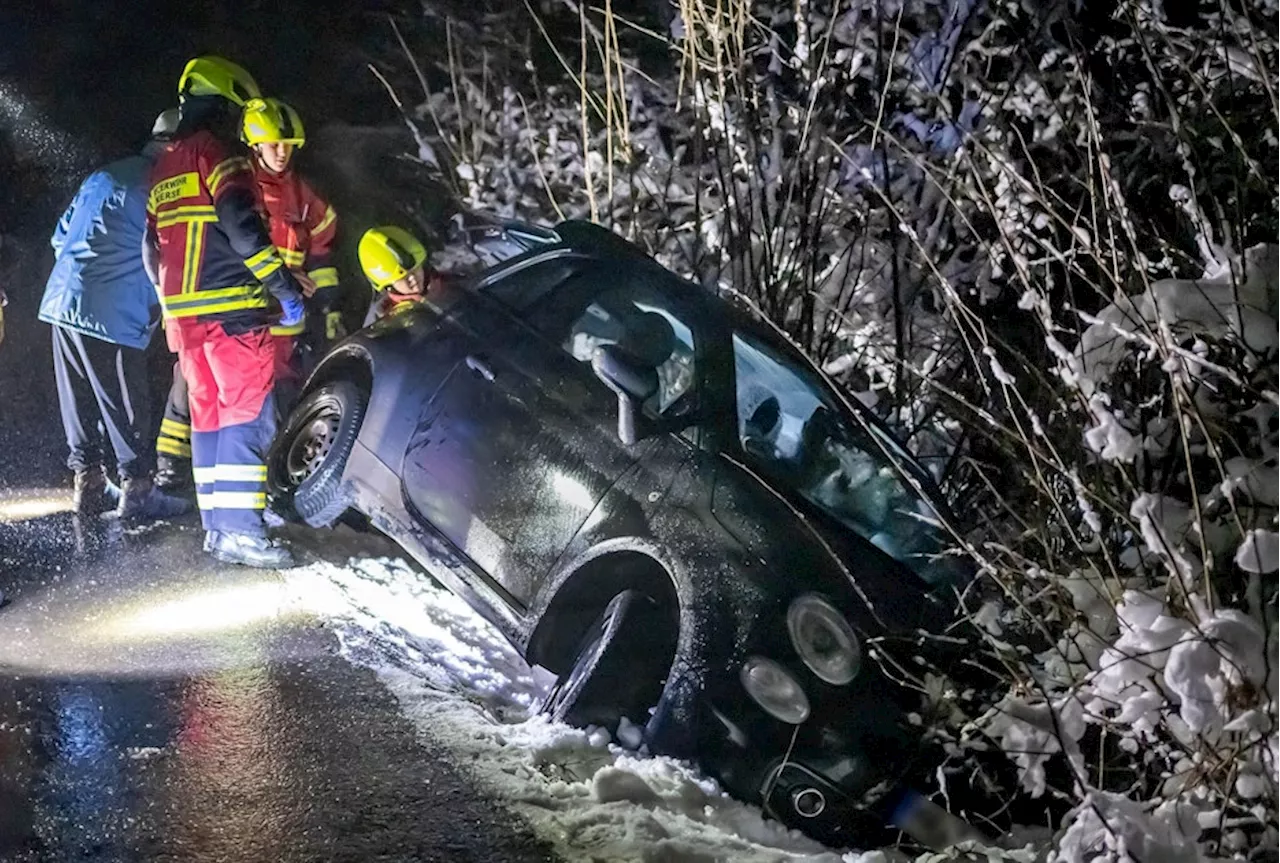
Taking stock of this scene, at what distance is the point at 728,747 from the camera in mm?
3473

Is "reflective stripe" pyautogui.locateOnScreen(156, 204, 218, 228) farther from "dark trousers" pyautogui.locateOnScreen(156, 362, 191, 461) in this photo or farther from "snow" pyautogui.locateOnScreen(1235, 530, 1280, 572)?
"snow" pyautogui.locateOnScreen(1235, 530, 1280, 572)

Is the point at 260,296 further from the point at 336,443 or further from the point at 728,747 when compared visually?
the point at 728,747

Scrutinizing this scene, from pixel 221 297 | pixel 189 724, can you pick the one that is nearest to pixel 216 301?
pixel 221 297

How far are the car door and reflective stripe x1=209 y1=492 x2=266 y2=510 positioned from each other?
2.82 feet

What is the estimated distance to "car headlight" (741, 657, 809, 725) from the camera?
11.1 ft

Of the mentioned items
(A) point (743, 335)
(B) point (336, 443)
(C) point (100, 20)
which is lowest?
(B) point (336, 443)

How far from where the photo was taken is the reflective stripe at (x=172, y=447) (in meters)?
5.09

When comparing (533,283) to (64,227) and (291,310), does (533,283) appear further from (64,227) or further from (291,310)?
(64,227)

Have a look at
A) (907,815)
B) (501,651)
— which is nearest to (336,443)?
(501,651)

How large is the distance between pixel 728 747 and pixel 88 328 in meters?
3.27

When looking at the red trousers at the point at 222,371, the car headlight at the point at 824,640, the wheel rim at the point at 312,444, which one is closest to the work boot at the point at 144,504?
the red trousers at the point at 222,371

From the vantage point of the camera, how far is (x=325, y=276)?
4895 millimetres

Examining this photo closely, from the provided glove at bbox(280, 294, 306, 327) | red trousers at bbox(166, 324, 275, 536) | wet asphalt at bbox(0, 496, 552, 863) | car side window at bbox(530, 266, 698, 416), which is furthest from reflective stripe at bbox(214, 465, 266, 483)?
car side window at bbox(530, 266, 698, 416)

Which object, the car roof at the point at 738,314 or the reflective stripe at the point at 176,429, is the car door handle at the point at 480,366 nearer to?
the car roof at the point at 738,314
